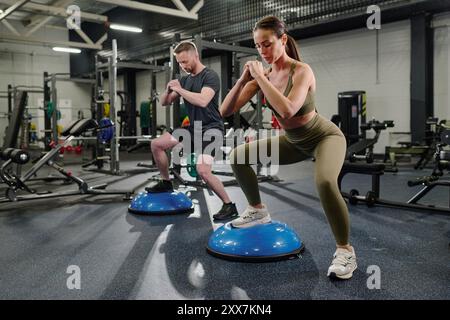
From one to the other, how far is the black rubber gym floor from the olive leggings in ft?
1.08

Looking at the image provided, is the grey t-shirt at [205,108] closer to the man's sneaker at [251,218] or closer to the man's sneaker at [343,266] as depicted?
the man's sneaker at [251,218]

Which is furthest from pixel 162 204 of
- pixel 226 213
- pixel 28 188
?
pixel 28 188

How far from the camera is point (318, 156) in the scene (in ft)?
6.54

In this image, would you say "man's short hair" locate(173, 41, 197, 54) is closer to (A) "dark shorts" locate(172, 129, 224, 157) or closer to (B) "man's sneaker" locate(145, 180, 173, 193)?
(A) "dark shorts" locate(172, 129, 224, 157)

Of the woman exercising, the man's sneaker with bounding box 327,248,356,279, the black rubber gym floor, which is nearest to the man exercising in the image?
the black rubber gym floor

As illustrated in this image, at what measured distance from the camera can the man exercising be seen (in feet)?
10.2

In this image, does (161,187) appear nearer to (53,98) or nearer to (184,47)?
(184,47)

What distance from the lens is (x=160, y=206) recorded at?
3461 mm

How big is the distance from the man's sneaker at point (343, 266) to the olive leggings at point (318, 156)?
6cm

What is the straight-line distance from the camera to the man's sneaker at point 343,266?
196cm

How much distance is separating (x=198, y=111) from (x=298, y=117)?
1.45m

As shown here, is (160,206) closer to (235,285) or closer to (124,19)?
(235,285)
